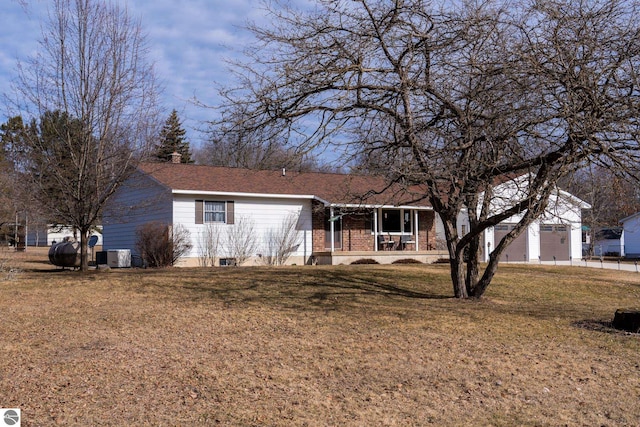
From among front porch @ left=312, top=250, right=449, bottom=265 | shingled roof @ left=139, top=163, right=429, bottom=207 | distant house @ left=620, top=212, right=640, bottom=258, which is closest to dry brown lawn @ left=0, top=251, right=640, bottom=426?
shingled roof @ left=139, top=163, right=429, bottom=207

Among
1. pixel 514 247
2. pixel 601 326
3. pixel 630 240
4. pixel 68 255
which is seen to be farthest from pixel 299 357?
pixel 630 240

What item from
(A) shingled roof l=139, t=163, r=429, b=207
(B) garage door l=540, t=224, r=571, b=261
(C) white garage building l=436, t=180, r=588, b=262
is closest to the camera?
(A) shingled roof l=139, t=163, r=429, b=207

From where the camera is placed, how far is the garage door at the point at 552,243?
102ft

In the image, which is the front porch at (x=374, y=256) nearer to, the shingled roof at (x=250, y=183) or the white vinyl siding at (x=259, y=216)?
the white vinyl siding at (x=259, y=216)

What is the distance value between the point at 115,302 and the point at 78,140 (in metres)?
5.16

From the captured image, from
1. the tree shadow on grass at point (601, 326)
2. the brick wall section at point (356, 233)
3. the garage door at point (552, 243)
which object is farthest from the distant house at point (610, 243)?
the tree shadow on grass at point (601, 326)

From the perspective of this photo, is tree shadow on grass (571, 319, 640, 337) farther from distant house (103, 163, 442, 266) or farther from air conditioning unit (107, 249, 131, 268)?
air conditioning unit (107, 249, 131, 268)

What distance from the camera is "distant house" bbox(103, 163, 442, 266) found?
21.9 m

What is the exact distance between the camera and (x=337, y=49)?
11.0 meters

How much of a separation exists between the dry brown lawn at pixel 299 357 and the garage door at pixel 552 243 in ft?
59.1

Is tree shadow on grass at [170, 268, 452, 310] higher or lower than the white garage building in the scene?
lower

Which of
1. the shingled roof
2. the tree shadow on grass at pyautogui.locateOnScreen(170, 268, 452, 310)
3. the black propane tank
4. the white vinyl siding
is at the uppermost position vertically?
the shingled roof

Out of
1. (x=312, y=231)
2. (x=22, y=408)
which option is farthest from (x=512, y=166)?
(x=312, y=231)

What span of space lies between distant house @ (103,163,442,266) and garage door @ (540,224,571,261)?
7099mm
